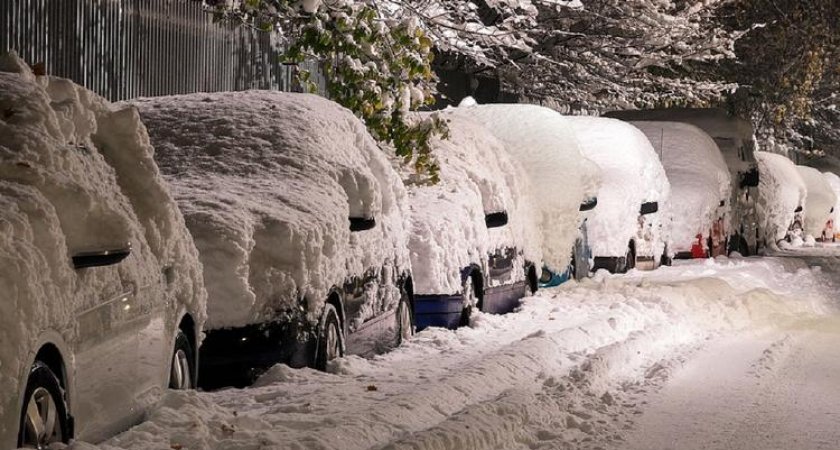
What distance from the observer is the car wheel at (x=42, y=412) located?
223 inches

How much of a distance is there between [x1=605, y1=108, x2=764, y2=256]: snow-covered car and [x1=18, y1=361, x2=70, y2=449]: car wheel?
833 inches

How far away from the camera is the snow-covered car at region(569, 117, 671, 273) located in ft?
65.8

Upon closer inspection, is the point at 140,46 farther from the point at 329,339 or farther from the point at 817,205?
the point at 817,205

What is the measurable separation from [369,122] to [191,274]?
6.95 m

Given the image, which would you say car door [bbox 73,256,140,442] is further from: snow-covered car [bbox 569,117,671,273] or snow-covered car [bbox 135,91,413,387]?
snow-covered car [bbox 569,117,671,273]

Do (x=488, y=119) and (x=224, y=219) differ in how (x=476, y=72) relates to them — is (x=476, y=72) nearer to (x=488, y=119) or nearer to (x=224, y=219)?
(x=488, y=119)

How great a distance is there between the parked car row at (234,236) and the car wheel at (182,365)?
2 cm

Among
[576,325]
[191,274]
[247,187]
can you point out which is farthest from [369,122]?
[191,274]

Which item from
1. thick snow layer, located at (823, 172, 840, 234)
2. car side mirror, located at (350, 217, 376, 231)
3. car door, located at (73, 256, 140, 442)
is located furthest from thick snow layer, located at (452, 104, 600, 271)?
thick snow layer, located at (823, 172, 840, 234)

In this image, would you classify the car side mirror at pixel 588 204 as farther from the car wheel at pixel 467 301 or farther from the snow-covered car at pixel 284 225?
the snow-covered car at pixel 284 225

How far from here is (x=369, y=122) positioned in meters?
14.6

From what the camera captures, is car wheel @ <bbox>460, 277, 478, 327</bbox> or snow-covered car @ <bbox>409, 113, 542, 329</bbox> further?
car wheel @ <bbox>460, 277, 478, 327</bbox>

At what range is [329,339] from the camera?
987 centimetres

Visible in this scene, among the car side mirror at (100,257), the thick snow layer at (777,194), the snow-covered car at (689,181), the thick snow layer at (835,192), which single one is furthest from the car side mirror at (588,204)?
the thick snow layer at (835,192)
